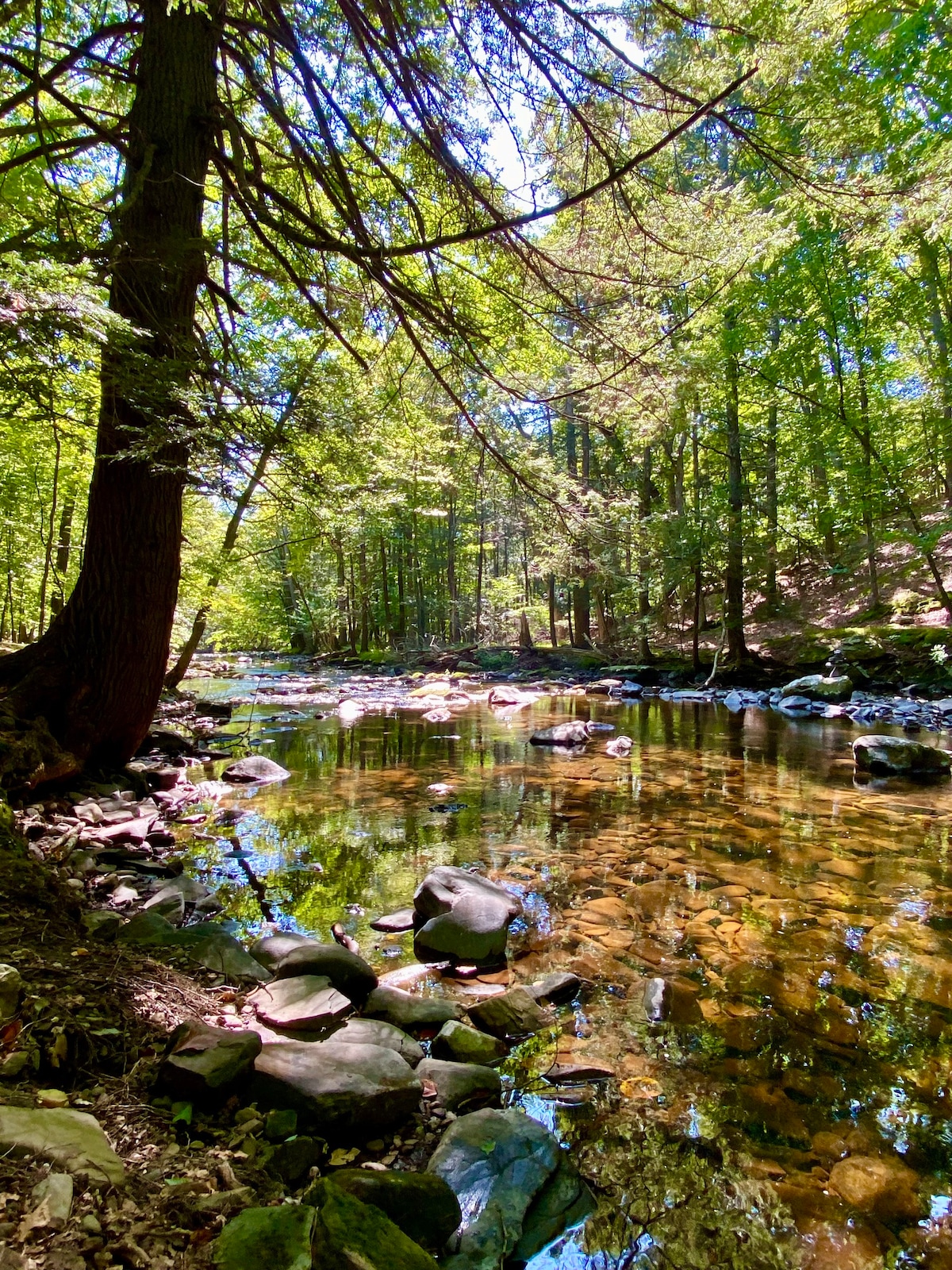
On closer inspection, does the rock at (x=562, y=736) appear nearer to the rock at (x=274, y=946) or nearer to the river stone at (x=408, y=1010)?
the rock at (x=274, y=946)

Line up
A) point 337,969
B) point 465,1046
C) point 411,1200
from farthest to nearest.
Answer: point 337,969
point 465,1046
point 411,1200

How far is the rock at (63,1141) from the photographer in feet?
4.34

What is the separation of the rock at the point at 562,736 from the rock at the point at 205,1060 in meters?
8.47

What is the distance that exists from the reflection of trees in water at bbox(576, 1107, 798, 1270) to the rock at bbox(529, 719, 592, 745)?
8.03 metres

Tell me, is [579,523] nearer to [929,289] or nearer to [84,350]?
[84,350]

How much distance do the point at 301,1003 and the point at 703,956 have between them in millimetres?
2206

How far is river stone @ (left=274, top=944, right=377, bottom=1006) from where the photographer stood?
3080 mm

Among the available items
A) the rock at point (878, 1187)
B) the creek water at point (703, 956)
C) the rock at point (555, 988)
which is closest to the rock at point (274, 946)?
the creek water at point (703, 956)

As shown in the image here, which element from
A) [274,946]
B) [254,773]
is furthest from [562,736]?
[274,946]

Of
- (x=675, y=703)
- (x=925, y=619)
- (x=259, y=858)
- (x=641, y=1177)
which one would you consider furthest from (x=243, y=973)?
(x=925, y=619)

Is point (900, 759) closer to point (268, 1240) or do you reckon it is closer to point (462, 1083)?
point (462, 1083)

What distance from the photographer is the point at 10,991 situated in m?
1.89

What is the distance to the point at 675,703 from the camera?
15734mm

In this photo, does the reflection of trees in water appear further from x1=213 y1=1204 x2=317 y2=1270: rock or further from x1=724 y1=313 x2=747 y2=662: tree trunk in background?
x1=724 y1=313 x2=747 y2=662: tree trunk in background
